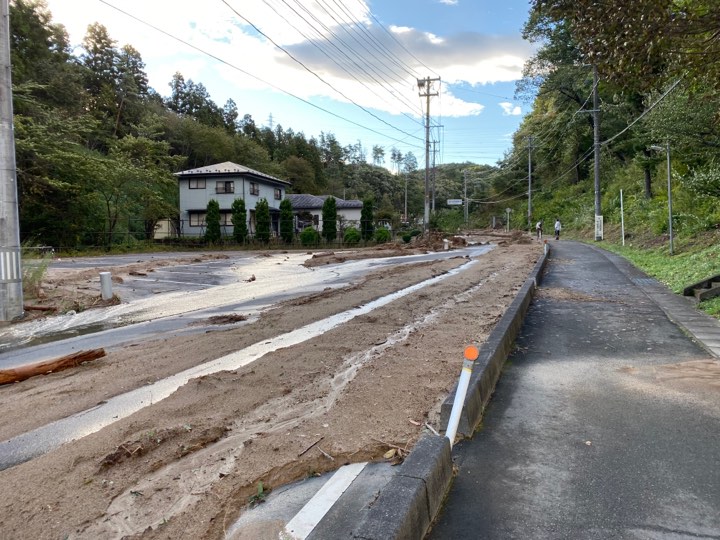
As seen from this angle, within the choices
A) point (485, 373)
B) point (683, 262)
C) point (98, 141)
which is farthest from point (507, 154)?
point (485, 373)

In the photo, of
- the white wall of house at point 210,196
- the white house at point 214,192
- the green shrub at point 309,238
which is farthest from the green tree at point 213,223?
the green shrub at point 309,238

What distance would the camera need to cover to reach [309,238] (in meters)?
38.7

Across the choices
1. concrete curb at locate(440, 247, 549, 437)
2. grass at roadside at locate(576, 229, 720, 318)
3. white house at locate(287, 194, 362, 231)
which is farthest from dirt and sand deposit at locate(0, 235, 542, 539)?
white house at locate(287, 194, 362, 231)

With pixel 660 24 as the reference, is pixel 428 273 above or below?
below

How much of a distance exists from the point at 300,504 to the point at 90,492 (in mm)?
1350

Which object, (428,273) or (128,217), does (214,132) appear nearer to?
(128,217)

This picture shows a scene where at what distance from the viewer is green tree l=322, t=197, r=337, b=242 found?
129ft

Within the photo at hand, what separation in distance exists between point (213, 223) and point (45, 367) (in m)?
33.6

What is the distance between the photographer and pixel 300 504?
2873 millimetres

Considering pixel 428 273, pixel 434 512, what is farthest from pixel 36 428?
pixel 428 273

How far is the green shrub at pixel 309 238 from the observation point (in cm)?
3856

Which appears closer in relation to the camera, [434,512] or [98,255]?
[434,512]

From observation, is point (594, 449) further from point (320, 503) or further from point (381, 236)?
point (381, 236)

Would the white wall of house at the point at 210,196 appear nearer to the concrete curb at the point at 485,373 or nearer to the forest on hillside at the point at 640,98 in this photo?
the forest on hillside at the point at 640,98
